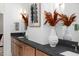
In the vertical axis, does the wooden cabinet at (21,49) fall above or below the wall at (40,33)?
below

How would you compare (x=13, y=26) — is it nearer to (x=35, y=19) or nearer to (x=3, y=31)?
(x=3, y=31)

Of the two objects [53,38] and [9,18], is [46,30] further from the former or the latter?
[9,18]

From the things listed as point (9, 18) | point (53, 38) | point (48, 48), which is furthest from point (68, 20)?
point (9, 18)

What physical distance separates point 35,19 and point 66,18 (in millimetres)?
375

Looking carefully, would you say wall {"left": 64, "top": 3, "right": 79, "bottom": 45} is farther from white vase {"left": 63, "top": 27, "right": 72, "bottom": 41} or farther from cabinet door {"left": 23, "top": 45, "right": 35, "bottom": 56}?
cabinet door {"left": 23, "top": 45, "right": 35, "bottom": 56}

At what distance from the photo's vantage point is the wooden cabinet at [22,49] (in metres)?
1.61

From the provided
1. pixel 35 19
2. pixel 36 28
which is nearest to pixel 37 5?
pixel 35 19

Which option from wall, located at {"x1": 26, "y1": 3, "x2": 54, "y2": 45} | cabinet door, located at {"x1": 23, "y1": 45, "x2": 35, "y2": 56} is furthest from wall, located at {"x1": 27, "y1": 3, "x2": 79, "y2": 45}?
cabinet door, located at {"x1": 23, "y1": 45, "x2": 35, "y2": 56}

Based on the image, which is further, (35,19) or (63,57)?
(35,19)

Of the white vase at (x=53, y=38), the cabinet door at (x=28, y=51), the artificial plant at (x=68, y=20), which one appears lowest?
the cabinet door at (x=28, y=51)

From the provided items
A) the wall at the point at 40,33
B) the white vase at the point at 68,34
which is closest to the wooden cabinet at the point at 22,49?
the wall at the point at 40,33

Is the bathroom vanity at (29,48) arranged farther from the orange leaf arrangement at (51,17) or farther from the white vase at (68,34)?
the orange leaf arrangement at (51,17)

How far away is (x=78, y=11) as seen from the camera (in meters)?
1.61

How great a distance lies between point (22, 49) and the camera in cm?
164
